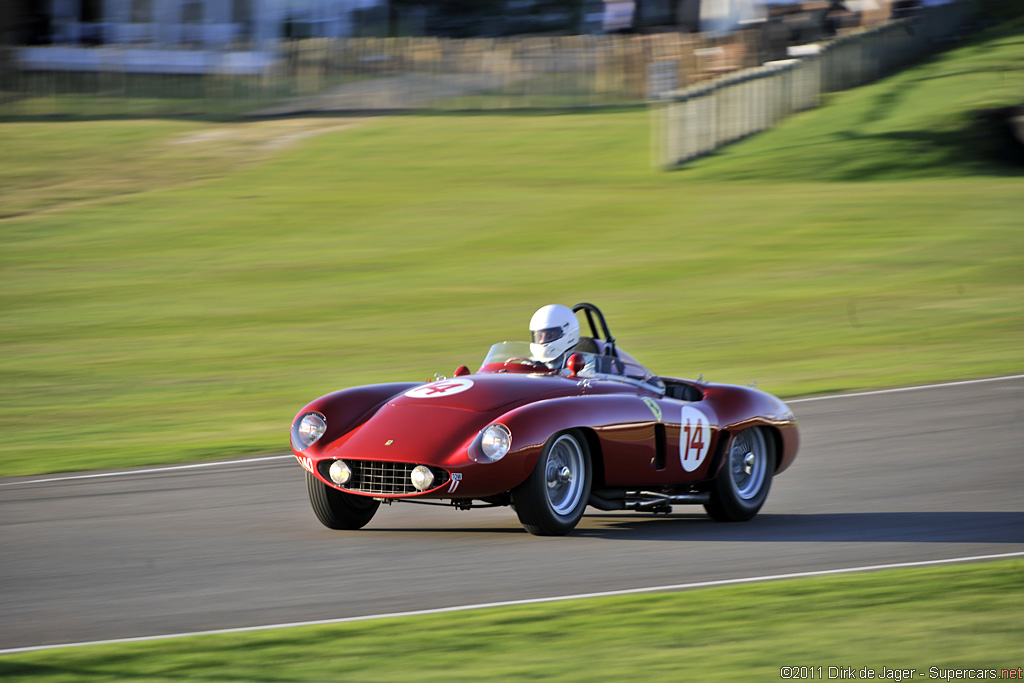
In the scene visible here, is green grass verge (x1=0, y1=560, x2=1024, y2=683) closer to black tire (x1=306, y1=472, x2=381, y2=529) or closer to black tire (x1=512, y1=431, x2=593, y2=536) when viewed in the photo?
black tire (x1=512, y1=431, x2=593, y2=536)

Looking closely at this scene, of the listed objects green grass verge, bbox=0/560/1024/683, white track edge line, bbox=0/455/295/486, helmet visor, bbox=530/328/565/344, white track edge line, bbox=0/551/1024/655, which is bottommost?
white track edge line, bbox=0/455/295/486

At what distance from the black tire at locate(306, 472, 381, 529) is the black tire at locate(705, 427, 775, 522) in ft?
7.05

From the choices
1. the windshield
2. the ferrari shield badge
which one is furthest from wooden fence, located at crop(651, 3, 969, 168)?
the ferrari shield badge

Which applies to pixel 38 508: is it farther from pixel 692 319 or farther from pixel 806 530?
pixel 692 319

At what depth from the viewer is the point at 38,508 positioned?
9.34 meters

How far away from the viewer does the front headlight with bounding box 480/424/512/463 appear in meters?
7.63

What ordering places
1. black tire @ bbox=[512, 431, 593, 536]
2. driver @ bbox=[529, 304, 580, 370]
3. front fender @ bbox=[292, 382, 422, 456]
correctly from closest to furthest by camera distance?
black tire @ bbox=[512, 431, 593, 536]
front fender @ bbox=[292, 382, 422, 456]
driver @ bbox=[529, 304, 580, 370]

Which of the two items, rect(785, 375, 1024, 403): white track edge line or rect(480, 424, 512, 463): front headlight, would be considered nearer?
rect(480, 424, 512, 463): front headlight

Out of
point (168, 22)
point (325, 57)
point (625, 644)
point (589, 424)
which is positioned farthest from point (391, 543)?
point (168, 22)

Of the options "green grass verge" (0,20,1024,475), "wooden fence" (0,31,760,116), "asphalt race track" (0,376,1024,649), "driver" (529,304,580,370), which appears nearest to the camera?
"asphalt race track" (0,376,1024,649)

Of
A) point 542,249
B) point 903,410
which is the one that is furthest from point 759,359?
point 542,249

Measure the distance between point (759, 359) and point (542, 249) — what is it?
22.2ft

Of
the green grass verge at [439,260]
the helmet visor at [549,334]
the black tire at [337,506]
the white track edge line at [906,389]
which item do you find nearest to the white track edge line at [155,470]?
the green grass verge at [439,260]

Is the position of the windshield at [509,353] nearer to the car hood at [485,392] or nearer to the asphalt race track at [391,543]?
the car hood at [485,392]
